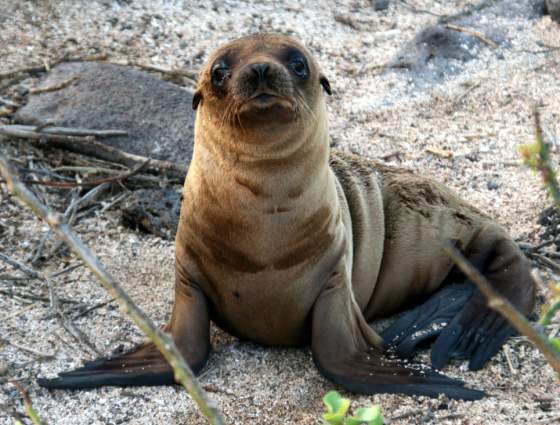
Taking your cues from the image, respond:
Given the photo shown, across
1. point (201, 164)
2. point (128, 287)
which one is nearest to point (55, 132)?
point (128, 287)

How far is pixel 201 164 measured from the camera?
375 cm

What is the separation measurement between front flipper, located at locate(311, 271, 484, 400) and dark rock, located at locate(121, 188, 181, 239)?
51.6 inches

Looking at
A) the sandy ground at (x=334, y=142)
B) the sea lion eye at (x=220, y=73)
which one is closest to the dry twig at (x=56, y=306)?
the sandy ground at (x=334, y=142)

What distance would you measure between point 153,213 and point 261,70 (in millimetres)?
1716

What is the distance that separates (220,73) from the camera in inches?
141

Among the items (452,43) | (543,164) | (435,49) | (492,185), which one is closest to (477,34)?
(452,43)

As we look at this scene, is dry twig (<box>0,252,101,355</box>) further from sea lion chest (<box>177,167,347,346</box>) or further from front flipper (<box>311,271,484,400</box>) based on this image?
front flipper (<box>311,271,484,400</box>)

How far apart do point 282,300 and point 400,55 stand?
3442mm

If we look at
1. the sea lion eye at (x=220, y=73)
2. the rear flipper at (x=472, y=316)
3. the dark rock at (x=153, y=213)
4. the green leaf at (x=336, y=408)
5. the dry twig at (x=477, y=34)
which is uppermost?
the green leaf at (x=336, y=408)

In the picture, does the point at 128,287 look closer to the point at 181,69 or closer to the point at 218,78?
the point at 218,78

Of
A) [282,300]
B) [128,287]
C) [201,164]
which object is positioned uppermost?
[201,164]

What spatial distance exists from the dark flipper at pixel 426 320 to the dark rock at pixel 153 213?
1.31 m

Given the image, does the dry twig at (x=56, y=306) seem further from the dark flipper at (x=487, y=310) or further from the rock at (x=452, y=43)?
the rock at (x=452, y=43)

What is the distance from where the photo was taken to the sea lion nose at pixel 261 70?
3.36 metres
